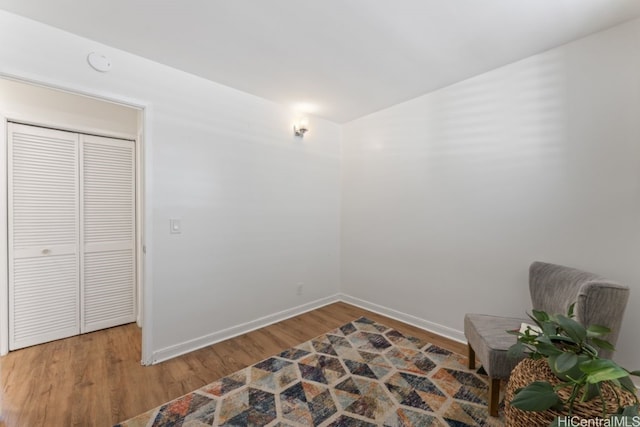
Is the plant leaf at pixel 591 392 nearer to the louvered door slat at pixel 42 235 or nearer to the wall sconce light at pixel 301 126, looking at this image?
the wall sconce light at pixel 301 126

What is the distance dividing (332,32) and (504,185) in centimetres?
184

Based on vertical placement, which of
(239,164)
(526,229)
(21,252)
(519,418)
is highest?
(239,164)

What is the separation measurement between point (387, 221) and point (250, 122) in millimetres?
1884

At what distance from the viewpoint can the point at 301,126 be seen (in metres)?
3.11

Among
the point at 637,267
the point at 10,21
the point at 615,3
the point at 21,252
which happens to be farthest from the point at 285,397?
the point at 615,3

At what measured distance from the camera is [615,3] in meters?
1.57

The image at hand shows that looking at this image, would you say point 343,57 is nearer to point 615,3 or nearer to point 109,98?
point 615,3

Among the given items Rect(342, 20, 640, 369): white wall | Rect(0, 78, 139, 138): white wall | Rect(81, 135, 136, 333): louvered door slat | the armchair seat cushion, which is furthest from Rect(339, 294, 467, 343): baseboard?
Rect(0, 78, 139, 138): white wall

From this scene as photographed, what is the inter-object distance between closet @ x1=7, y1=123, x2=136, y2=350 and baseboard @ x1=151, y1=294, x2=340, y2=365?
108 cm

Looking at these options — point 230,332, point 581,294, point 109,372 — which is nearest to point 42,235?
point 109,372

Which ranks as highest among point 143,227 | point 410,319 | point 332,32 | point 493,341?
point 332,32

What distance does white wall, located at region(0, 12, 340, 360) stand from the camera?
190 cm

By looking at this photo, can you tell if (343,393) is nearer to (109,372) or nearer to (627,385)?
(627,385)

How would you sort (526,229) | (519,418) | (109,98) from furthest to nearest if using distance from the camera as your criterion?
1. (526,229)
2. (109,98)
3. (519,418)
